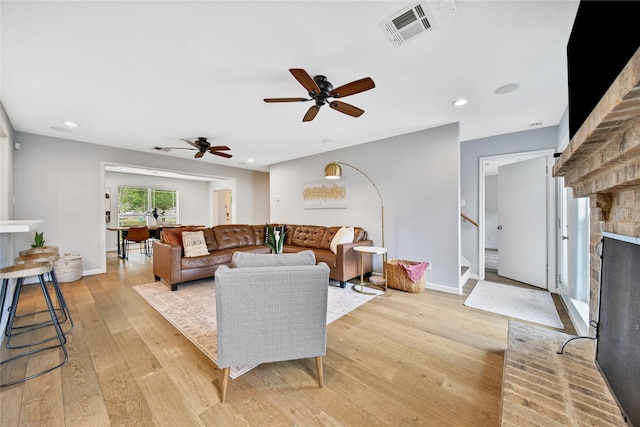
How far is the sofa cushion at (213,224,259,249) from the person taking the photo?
4414 millimetres

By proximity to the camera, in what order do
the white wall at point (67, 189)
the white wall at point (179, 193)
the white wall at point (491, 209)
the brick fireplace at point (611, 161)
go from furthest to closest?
1. the white wall at point (179, 193)
2. the white wall at point (491, 209)
3. the white wall at point (67, 189)
4. the brick fireplace at point (611, 161)

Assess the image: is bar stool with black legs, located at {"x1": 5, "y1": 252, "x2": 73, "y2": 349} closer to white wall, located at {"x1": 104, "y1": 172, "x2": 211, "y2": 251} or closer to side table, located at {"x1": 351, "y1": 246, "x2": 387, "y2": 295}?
side table, located at {"x1": 351, "y1": 246, "x2": 387, "y2": 295}

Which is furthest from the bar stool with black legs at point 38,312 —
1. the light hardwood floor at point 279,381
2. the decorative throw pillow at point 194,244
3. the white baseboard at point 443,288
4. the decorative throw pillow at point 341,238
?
the white baseboard at point 443,288

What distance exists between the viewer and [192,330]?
2.27m

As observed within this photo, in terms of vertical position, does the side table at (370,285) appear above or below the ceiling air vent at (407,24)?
below

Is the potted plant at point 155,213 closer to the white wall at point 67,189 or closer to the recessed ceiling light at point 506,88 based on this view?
the white wall at point 67,189

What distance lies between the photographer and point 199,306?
284cm

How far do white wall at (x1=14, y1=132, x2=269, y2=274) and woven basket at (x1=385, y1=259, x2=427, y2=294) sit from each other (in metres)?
5.10

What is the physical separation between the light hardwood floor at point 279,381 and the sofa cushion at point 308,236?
2.03 metres

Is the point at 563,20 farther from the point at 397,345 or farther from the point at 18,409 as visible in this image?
the point at 18,409

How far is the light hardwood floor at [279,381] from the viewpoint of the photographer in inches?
52.9

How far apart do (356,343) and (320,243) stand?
2344mm

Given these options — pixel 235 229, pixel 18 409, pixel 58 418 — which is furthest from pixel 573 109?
pixel 235 229

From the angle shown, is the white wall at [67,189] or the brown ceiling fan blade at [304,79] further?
the white wall at [67,189]
